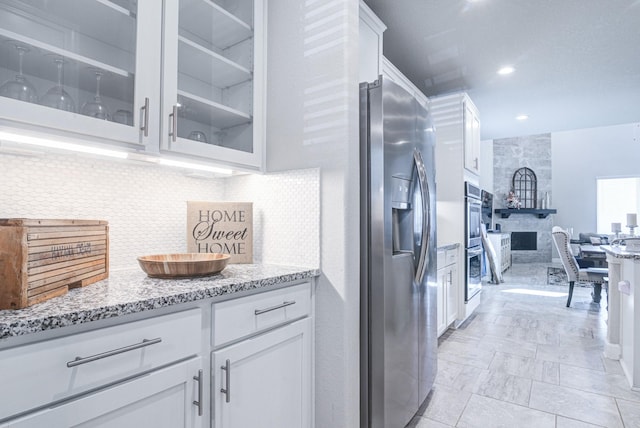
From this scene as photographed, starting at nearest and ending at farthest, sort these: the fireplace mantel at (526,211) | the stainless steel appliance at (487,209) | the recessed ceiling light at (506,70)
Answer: the recessed ceiling light at (506,70) → the stainless steel appliance at (487,209) → the fireplace mantel at (526,211)

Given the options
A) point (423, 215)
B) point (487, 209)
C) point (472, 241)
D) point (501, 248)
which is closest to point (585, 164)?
point (487, 209)

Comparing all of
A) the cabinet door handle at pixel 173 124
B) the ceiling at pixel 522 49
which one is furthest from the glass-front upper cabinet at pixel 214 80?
the ceiling at pixel 522 49

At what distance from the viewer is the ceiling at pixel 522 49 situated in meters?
2.45

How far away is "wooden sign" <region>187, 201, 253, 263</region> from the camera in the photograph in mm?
1604

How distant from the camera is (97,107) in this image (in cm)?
113

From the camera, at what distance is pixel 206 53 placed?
4.87 feet

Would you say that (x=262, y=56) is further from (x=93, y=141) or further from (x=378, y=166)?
(x=93, y=141)

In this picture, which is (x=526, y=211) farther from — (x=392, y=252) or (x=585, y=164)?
(x=392, y=252)

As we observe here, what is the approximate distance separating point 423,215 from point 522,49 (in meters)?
2.30

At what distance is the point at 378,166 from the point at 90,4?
1216mm

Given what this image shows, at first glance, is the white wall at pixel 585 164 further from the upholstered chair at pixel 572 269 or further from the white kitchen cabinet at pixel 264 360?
the white kitchen cabinet at pixel 264 360

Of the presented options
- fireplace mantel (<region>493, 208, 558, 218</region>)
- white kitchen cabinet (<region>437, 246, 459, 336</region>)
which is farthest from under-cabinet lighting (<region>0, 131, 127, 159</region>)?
fireplace mantel (<region>493, 208, 558, 218</region>)

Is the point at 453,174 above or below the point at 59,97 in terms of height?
above

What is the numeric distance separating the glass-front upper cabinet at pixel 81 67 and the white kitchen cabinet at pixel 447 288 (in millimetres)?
2424
